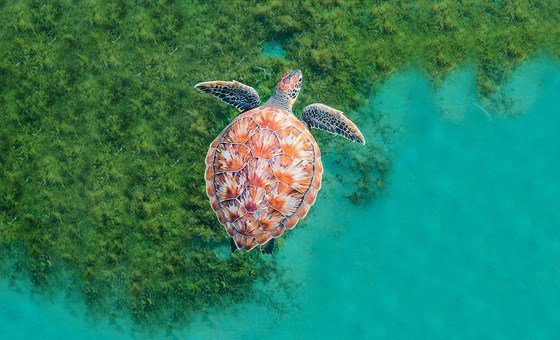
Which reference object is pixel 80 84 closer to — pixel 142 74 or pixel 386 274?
pixel 142 74

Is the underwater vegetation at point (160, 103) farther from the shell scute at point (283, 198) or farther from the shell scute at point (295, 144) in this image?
the shell scute at point (283, 198)

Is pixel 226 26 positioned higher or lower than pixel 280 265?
higher

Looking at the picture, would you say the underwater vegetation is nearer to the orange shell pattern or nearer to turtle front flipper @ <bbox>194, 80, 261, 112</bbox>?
turtle front flipper @ <bbox>194, 80, 261, 112</bbox>

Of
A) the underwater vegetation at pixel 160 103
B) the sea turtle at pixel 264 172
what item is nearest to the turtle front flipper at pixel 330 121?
the sea turtle at pixel 264 172

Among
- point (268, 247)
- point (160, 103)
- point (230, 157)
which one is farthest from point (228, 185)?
point (160, 103)

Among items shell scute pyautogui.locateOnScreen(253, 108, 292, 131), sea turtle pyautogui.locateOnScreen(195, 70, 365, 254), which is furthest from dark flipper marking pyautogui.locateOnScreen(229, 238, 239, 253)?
shell scute pyautogui.locateOnScreen(253, 108, 292, 131)

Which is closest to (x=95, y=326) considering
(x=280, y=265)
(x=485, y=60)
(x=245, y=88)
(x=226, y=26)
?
(x=280, y=265)

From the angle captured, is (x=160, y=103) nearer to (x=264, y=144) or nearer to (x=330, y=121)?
(x=264, y=144)

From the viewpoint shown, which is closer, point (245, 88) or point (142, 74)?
point (245, 88)
